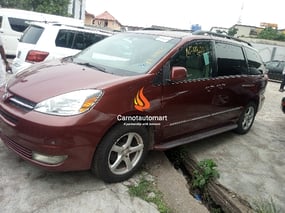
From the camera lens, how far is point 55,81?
325 cm

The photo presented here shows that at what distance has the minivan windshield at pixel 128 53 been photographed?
3617 millimetres

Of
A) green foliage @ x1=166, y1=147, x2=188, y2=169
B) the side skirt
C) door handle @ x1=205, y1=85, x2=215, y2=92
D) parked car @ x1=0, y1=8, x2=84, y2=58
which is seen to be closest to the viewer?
the side skirt

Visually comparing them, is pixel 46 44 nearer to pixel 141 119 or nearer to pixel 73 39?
pixel 73 39

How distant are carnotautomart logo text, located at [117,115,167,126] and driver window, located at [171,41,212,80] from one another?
704 millimetres

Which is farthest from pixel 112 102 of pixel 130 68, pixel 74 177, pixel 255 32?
pixel 255 32

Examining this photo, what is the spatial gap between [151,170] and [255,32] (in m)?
56.7

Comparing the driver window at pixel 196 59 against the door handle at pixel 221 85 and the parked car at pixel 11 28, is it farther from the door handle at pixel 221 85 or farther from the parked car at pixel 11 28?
the parked car at pixel 11 28

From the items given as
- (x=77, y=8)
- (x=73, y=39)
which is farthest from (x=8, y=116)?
(x=77, y=8)

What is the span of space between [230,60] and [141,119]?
2265mm

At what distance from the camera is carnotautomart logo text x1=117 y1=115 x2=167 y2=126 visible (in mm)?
3246

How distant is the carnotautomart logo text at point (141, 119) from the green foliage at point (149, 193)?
0.72m

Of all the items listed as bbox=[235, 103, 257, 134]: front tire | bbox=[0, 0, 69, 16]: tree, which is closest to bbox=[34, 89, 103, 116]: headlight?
bbox=[235, 103, 257, 134]: front tire

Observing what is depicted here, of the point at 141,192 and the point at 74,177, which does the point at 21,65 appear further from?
the point at 141,192

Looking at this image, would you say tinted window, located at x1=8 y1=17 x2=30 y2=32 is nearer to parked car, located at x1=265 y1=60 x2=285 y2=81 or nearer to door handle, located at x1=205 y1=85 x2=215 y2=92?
door handle, located at x1=205 y1=85 x2=215 y2=92
